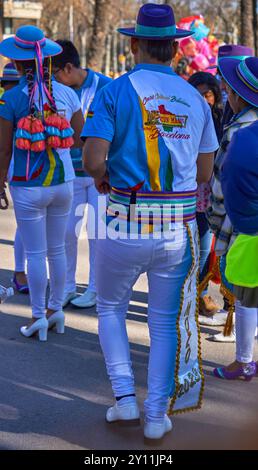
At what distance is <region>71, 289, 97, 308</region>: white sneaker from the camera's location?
20.5 ft

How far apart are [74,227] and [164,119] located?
272 centimetres

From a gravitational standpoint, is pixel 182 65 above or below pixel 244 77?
below

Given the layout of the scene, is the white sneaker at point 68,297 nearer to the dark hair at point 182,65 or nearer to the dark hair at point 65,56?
the dark hair at point 65,56

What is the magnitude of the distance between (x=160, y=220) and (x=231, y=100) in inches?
33.8

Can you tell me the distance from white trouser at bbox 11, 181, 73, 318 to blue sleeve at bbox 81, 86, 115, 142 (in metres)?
1.54

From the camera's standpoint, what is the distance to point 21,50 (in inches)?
197

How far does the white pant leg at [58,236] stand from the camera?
5.27m

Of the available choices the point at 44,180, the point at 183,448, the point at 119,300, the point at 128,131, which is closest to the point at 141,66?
the point at 128,131

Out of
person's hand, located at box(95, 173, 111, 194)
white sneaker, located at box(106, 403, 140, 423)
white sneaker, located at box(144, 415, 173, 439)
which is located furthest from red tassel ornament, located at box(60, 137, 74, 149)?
white sneaker, located at box(144, 415, 173, 439)

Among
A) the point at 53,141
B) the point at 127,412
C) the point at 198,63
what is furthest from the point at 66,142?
the point at 198,63

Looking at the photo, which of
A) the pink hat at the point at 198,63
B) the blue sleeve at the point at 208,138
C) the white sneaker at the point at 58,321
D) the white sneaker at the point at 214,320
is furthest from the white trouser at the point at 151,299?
the pink hat at the point at 198,63

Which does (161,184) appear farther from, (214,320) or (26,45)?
(214,320)

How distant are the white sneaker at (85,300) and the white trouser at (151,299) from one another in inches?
89.6

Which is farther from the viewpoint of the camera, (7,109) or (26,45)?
(26,45)
